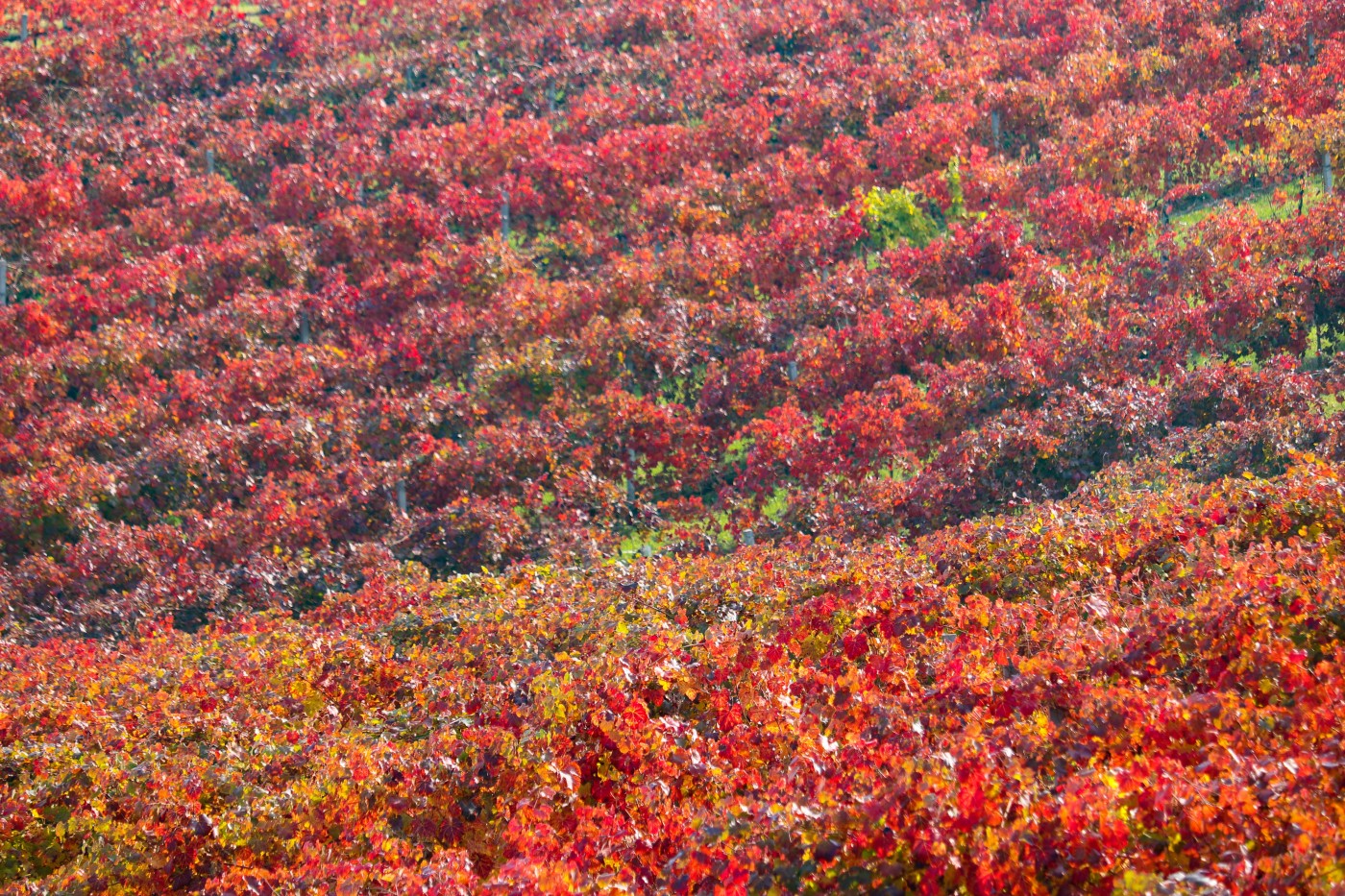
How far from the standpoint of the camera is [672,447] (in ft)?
63.7

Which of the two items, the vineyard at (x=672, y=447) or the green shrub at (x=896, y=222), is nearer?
the vineyard at (x=672, y=447)

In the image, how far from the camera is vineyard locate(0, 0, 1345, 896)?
596 cm

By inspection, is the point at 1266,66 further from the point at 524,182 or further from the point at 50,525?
the point at 50,525

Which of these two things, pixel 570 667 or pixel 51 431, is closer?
pixel 570 667

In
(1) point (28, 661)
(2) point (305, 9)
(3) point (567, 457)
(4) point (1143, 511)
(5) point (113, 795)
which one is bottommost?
(3) point (567, 457)

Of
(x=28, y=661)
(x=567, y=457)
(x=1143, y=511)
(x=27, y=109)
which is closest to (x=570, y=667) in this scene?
(x=1143, y=511)

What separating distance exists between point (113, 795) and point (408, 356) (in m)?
15.7

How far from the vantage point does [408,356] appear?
2294cm

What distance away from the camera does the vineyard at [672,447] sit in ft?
19.5

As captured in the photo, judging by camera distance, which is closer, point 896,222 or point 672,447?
point 672,447

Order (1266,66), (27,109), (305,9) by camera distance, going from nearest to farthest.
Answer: (1266,66), (27,109), (305,9)

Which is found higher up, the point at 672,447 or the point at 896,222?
the point at 896,222

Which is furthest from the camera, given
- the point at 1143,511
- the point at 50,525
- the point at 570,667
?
the point at 50,525

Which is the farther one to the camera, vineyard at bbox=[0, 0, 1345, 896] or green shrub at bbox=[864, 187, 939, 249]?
green shrub at bbox=[864, 187, 939, 249]
